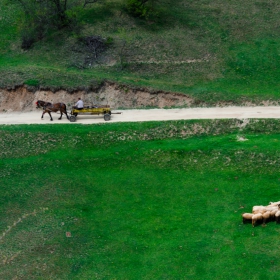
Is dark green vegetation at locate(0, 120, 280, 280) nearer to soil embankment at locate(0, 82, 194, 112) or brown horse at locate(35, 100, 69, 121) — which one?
brown horse at locate(35, 100, 69, 121)

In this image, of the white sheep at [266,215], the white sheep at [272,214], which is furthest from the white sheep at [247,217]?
the white sheep at [272,214]

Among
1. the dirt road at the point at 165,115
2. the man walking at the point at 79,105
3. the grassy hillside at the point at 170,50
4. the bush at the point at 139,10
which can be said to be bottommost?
the dirt road at the point at 165,115

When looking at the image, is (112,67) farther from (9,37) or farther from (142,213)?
(142,213)

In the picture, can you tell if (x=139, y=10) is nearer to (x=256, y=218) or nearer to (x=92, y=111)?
(x=92, y=111)

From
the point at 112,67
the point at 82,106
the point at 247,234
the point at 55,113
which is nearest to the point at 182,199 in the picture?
the point at 247,234

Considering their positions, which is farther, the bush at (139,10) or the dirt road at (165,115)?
the bush at (139,10)

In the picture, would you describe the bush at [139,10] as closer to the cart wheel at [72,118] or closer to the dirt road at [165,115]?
the dirt road at [165,115]

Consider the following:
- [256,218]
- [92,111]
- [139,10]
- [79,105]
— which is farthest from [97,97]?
[256,218]
